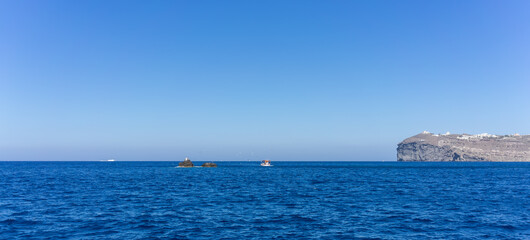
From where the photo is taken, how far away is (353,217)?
102 feet

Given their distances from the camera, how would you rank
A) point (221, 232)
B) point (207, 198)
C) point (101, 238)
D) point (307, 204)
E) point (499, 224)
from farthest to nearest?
point (207, 198), point (307, 204), point (499, 224), point (221, 232), point (101, 238)

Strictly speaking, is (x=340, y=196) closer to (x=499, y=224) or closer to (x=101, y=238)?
(x=499, y=224)

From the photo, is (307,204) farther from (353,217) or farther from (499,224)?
(499,224)

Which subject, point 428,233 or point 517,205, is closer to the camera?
point 428,233

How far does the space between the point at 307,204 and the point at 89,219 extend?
22878 millimetres

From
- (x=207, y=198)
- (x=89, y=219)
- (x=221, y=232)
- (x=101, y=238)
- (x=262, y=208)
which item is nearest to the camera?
(x=101, y=238)

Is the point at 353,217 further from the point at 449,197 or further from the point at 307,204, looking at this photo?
the point at 449,197

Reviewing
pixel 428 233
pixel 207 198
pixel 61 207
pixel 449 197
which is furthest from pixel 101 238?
pixel 449 197

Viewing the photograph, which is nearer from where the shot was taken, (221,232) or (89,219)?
(221,232)

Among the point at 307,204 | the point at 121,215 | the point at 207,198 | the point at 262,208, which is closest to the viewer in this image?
the point at 121,215

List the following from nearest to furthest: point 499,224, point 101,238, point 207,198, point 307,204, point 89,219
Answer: point 101,238 → point 499,224 → point 89,219 → point 307,204 → point 207,198

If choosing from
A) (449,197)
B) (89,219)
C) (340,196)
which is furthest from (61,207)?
(449,197)

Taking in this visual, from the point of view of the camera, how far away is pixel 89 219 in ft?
98.9

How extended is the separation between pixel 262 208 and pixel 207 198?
11.3 metres
